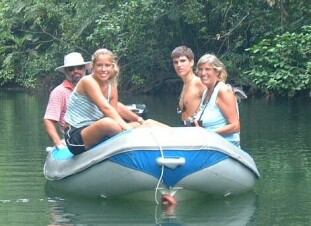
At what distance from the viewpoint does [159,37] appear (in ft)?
91.9

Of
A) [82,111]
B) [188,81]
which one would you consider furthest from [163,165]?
[188,81]

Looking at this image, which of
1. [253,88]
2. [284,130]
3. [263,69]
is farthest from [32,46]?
[284,130]

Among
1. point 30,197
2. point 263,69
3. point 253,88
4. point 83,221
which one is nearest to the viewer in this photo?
point 83,221

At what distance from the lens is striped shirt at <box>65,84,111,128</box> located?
8.45 meters

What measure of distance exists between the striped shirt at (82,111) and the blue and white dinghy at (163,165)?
1.13 ft

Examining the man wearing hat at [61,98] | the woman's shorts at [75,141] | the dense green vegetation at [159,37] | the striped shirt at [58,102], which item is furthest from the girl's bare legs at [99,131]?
the dense green vegetation at [159,37]

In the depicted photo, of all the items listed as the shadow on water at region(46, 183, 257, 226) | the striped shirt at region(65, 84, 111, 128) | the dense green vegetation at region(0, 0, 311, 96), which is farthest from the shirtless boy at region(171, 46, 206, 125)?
the dense green vegetation at region(0, 0, 311, 96)

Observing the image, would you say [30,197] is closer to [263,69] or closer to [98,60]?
[98,60]

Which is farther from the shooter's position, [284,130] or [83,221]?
[284,130]

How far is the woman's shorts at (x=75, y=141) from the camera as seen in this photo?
8.37m

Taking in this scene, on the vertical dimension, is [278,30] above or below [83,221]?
above

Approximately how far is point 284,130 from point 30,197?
6913mm

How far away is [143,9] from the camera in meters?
26.1

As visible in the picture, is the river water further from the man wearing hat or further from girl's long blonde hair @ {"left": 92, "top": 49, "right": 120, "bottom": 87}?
girl's long blonde hair @ {"left": 92, "top": 49, "right": 120, "bottom": 87}
